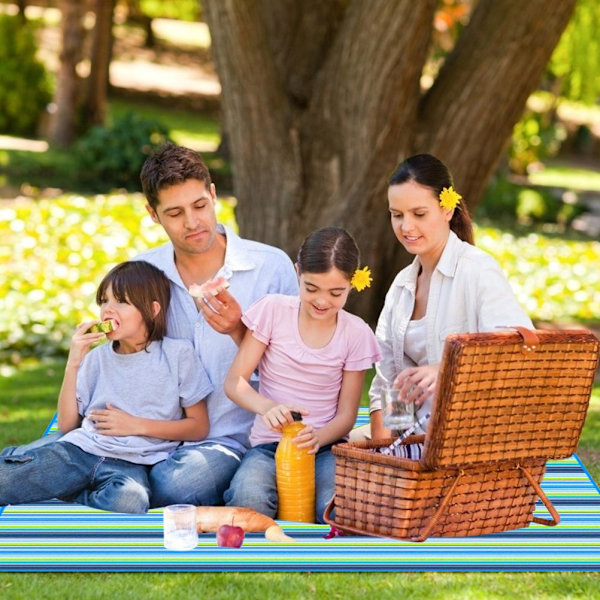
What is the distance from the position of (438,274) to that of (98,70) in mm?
16796

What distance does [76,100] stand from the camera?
20.2 meters

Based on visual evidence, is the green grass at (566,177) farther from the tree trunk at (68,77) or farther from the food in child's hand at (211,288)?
the food in child's hand at (211,288)

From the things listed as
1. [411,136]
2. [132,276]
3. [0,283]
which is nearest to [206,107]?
[0,283]

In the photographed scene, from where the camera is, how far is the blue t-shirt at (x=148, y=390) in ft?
16.3

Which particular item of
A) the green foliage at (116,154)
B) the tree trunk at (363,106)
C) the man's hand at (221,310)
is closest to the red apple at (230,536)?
the man's hand at (221,310)

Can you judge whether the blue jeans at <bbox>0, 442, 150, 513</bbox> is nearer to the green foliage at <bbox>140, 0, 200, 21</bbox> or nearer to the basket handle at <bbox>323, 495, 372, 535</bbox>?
the basket handle at <bbox>323, 495, 372, 535</bbox>

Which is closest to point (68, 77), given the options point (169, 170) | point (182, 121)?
point (182, 121)

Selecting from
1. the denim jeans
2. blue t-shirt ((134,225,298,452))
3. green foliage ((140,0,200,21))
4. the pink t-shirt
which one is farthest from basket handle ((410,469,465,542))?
green foliage ((140,0,200,21))

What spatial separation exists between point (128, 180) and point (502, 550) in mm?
13331

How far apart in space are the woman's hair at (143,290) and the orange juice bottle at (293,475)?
78 cm

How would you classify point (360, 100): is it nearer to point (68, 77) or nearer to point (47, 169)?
point (47, 169)

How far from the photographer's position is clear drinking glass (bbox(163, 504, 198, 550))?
4.23 metres

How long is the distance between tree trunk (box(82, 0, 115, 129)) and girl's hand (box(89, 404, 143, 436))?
16.1m

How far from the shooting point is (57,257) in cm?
1130
